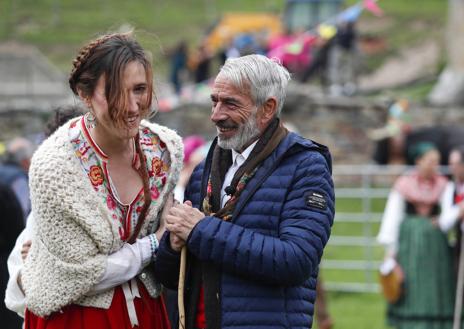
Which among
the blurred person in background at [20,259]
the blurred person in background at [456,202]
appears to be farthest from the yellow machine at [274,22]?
the blurred person in background at [20,259]

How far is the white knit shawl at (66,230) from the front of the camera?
418cm

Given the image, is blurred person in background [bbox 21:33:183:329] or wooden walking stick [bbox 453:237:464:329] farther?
wooden walking stick [bbox 453:237:464:329]

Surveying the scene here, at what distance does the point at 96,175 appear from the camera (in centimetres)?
429

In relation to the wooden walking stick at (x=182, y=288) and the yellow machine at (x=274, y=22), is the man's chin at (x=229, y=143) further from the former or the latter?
the yellow machine at (x=274, y=22)

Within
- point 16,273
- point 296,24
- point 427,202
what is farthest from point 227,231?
point 296,24

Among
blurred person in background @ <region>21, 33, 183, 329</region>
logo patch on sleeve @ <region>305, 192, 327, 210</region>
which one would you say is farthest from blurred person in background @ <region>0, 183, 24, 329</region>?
logo patch on sleeve @ <region>305, 192, 327, 210</region>

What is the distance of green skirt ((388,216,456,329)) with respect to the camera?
8.70 m

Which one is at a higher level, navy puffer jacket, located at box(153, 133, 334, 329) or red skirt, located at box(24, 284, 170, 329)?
navy puffer jacket, located at box(153, 133, 334, 329)

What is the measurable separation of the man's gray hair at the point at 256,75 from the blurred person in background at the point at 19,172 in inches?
79.0

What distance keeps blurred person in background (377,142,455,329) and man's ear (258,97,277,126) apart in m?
4.55

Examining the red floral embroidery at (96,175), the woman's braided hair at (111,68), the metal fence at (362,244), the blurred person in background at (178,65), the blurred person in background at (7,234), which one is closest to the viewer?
the woman's braided hair at (111,68)

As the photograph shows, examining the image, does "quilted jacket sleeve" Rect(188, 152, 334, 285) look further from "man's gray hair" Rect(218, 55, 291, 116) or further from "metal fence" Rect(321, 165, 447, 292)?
"metal fence" Rect(321, 165, 447, 292)

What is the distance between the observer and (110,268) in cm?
425

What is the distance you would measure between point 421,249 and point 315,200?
485 cm
